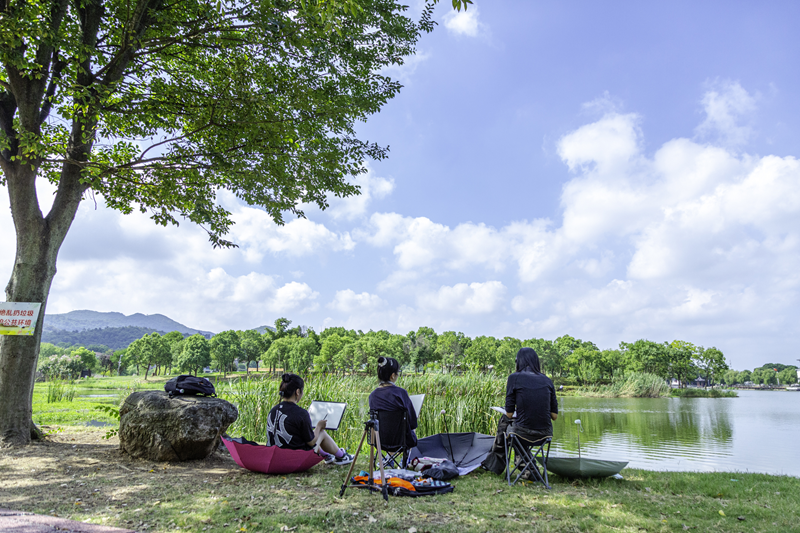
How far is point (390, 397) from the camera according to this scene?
4.75 metres

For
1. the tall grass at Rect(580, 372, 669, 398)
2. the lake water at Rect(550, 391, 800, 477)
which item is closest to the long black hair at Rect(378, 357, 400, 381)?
the lake water at Rect(550, 391, 800, 477)

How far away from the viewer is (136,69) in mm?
7324

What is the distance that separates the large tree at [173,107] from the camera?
19.2 ft

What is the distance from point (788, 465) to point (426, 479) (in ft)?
31.6

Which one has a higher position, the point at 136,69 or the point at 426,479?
the point at 136,69

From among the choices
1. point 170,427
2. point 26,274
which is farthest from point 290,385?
point 26,274

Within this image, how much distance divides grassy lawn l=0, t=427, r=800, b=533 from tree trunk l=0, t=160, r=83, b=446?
2.72 feet

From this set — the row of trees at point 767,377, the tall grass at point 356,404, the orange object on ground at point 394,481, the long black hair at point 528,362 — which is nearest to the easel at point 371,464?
the orange object on ground at point 394,481

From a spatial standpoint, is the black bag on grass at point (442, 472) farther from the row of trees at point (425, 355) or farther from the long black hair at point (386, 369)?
the row of trees at point (425, 355)

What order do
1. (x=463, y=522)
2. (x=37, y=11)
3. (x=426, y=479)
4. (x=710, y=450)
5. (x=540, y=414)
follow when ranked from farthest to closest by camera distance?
(x=710, y=450), (x=37, y=11), (x=540, y=414), (x=426, y=479), (x=463, y=522)

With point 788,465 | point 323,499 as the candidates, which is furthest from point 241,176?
point 788,465

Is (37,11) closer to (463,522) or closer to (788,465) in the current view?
(463,522)

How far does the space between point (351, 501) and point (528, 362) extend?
2.37 meters

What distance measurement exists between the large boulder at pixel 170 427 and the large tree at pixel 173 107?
185cm
